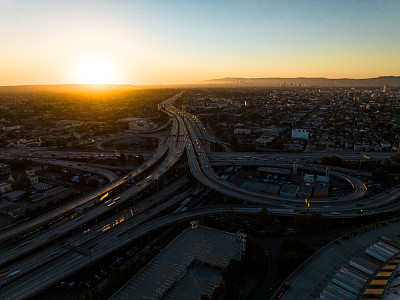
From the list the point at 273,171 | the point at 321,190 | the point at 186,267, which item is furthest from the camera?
the point at 273,171

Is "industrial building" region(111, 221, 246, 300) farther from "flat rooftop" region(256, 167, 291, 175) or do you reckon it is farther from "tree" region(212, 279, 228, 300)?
"flat rooftop" region(256, 167, 291, 175)

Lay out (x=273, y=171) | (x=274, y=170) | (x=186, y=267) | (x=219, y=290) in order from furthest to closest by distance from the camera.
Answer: (x=274, y=170) → (x=273, y=171) → (x=186, y=267) → (x=219, y=290)

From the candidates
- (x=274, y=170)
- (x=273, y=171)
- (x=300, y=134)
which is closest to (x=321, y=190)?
(x=273, y=171)

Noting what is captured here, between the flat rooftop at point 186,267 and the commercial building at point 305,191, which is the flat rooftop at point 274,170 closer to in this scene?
the commercial building at point 305,191

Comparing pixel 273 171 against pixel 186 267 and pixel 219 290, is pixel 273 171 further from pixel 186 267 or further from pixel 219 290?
pixel 219 290

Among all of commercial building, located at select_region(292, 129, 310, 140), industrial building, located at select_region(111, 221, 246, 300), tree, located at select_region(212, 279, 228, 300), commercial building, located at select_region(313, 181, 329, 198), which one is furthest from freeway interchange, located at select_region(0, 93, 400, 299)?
commercial building, located at select_region(292, 129, 310, 140)

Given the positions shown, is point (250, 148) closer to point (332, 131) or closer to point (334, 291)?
point (332, 131)

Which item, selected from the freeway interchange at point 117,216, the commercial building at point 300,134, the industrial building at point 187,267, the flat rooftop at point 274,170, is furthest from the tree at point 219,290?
the commercial building at point 300,134
